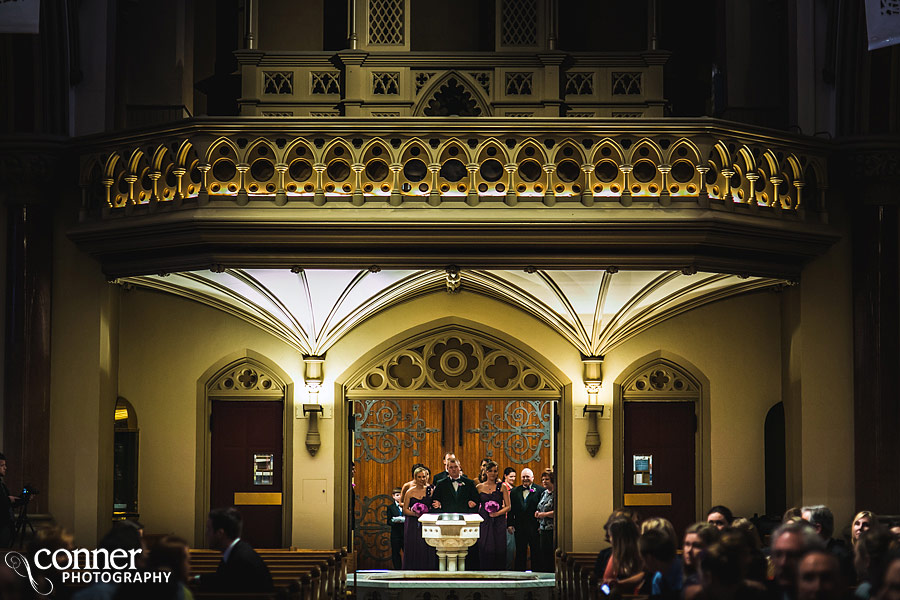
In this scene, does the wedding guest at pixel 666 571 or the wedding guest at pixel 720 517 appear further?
the wedding guest at pixel 720 517

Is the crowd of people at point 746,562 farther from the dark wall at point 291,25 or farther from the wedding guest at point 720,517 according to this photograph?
the dark wall at point 291,25

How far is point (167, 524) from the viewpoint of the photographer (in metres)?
14.2

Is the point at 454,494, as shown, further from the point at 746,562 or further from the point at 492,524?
the point at 746,562

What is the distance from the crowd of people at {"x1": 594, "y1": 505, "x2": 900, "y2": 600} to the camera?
16.9 feet

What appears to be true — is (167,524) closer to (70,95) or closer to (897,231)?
(70,95)


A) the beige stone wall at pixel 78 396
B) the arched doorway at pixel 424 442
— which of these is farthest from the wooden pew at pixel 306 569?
the arched doorway at pixel 424 442

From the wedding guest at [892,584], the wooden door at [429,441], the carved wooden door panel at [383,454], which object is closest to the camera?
the wedding guest at [892,584]

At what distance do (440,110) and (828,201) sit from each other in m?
4.84

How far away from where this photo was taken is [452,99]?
47.6 feet

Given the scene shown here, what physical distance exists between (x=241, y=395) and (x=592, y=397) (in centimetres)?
418

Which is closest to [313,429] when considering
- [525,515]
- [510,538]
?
[525,515]

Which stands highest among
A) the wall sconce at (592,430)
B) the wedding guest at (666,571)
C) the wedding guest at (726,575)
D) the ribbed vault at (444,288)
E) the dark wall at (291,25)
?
the dark wall at (291,25)

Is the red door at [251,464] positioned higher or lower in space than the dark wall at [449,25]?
lower

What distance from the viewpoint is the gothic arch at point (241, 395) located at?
14.3 m
